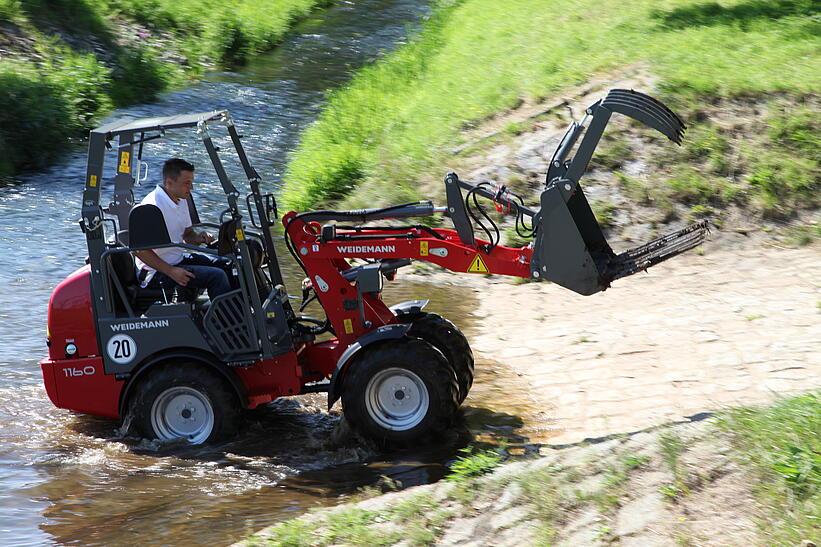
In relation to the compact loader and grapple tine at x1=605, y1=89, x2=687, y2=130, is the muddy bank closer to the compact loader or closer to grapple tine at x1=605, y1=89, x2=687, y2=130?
the compact loader

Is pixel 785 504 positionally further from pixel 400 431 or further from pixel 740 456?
pixel 400 431

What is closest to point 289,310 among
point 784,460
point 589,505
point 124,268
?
point 124,268

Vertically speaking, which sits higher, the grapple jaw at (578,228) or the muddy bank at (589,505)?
the grapple jaw at (578,228)

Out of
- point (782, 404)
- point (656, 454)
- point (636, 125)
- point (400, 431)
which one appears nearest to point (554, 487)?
point (656, 454)

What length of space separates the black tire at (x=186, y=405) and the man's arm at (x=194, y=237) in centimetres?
96

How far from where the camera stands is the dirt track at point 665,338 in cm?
793

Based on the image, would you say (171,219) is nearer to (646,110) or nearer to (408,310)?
(408,310)

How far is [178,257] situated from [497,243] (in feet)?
7.84

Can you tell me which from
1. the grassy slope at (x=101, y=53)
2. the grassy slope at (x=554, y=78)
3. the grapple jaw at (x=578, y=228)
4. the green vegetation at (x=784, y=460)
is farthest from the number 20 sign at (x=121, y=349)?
the grassy slope at (x=101, y=53)

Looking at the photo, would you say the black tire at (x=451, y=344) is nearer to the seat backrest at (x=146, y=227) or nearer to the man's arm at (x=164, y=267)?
the man's arm at (x=164, y=267)

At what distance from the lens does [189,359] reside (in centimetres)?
787

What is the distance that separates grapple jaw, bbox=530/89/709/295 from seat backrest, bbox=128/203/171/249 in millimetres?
2668

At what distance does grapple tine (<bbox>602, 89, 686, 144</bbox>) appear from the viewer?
736 centimetres

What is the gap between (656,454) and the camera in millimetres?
5785
